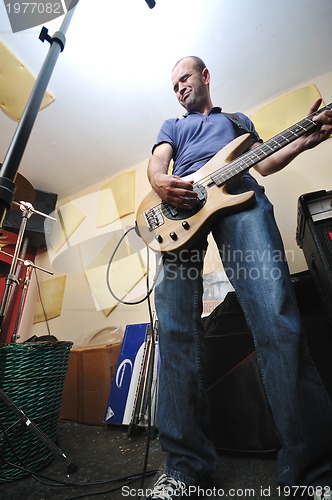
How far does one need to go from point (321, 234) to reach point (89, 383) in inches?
55.6

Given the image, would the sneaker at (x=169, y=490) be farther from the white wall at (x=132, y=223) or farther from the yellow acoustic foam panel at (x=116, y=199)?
the yellow acoustic foam panel at (x=116, y=199)

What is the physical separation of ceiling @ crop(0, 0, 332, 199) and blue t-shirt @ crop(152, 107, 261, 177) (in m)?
0.85

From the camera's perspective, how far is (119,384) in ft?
4.46

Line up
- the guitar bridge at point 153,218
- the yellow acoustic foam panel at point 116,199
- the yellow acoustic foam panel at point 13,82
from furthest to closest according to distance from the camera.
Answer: the yellow acoustic foam panel at point 116,199
the yellow acoustic foam panel at point 13,82
the guitar bridge at point 153,218

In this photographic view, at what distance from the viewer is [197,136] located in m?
1.02

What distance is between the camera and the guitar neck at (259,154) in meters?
0.85

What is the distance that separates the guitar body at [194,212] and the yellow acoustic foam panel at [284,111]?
39.6 inches

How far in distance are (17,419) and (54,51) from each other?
1098 millimetres

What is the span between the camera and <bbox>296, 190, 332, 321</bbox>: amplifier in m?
0.84

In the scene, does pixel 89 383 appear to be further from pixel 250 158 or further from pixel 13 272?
pixel 250 158

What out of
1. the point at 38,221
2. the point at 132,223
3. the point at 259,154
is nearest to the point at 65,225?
the point at 38,221

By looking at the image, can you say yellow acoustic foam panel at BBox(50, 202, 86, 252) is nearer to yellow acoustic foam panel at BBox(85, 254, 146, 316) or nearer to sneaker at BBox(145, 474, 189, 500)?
yellow acoustic foam panel at BBox(85, 254, 146, 316)

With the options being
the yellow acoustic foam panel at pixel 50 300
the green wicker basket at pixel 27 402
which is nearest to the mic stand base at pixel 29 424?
the green wicker basket at pixel 27 402

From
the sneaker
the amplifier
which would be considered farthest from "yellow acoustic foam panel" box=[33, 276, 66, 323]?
the amplifier
